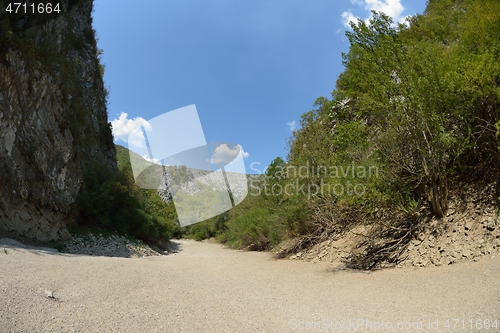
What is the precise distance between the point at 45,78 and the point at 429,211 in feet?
57.4

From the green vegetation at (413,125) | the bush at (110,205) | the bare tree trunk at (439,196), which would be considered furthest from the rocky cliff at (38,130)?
the bare tree trunk at (439,196)

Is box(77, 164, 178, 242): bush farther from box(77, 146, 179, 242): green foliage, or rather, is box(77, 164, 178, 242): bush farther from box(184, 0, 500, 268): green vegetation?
box(184, 0, 500, 268): green vegetation

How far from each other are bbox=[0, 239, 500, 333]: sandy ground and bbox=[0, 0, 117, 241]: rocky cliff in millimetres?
6569

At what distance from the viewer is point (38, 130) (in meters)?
14.2

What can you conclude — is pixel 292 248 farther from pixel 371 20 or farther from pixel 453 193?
pixel 371 20

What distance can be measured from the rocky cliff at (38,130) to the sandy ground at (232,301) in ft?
21.6

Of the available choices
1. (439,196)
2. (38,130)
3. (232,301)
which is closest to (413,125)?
(439,196)

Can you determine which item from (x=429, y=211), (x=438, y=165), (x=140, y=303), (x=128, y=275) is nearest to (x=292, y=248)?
(x=429, y=211)

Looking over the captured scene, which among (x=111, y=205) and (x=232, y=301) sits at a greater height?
(x=111, y=205)

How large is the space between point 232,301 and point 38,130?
13.5 metres

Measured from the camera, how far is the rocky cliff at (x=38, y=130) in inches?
477

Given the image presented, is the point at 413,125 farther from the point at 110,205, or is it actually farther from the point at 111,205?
the point at 111,205

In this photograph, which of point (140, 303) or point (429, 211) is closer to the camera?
point (140, 303)

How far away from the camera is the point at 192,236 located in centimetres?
6116
